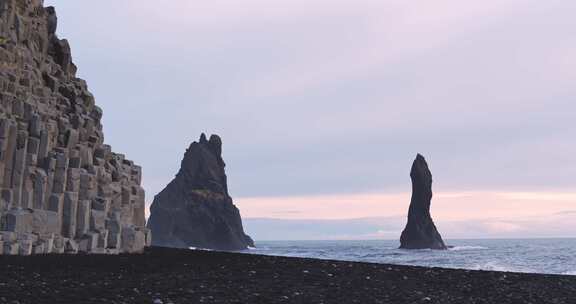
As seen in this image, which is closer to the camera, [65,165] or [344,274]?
[344,274]

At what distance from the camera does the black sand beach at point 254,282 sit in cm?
1580

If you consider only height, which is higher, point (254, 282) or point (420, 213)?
point (420, 213)

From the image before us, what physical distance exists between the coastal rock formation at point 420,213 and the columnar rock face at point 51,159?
136999mm

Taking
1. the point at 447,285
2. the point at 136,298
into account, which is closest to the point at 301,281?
the point at 447,285

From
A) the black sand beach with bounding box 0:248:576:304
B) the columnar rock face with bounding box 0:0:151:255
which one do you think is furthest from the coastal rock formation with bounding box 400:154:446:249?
the black sand beach with bounding box 0:248:576:304

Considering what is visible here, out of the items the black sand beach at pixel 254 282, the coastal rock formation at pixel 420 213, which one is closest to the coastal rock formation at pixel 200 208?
the coastal rock formation at pixel 420 213

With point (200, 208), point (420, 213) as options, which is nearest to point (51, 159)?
point (200, 208)

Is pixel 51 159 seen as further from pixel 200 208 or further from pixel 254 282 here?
pixel 200 208

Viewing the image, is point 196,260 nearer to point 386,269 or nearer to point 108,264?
point 108,264

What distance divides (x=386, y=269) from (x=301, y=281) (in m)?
5.16

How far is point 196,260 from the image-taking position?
2616cm

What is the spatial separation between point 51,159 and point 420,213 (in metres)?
150

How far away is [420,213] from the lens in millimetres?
172625

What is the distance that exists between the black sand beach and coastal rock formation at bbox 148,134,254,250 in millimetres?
145665
